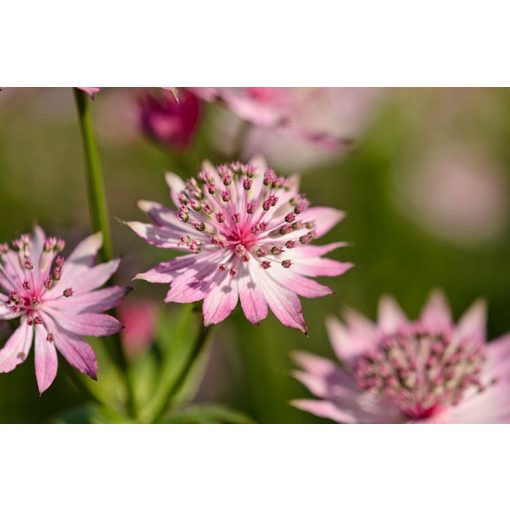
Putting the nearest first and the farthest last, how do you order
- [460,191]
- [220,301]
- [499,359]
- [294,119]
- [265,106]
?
[220,301], [499,359], [265,106], [294,119], [460,191]

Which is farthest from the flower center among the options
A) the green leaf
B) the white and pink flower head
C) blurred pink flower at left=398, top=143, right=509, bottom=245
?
blurred pink flower at left=398, top=143, right=509, bottom=245

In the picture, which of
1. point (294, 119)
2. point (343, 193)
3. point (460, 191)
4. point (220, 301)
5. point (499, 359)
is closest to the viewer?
point (220, 301)

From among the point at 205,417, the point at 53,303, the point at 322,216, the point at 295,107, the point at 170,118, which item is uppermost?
the point at 295,107

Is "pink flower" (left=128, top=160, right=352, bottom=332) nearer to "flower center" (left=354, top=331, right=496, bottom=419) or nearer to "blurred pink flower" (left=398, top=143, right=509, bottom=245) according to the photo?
"flower center" (left=354, top=331, right=496, bottom=419)

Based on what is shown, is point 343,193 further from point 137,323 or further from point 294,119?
point 137,323

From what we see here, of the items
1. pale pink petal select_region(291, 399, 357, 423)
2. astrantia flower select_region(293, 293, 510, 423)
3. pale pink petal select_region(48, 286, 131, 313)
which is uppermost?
pale pink petal select_region(48, 286, 131, 313)

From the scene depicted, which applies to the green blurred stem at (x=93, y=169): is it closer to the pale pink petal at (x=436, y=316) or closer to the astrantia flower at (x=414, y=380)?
the astrantia flower at (x=414, y=380)

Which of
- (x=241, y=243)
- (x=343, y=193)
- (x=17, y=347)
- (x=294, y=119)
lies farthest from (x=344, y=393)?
(x=343, y=193)

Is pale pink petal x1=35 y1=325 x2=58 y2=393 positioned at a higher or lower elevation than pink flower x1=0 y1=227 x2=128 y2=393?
lower
